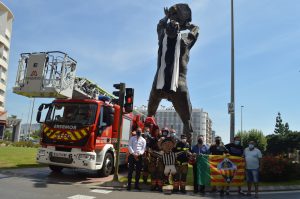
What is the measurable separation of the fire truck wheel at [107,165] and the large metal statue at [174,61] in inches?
133

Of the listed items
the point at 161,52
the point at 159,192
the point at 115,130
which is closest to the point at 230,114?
the point at 161,52

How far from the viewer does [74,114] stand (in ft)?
41.7

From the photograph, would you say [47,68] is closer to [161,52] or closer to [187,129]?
[161,52]

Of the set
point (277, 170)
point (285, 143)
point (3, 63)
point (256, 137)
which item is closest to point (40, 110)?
point (277, 170)

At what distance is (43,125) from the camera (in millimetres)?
13062

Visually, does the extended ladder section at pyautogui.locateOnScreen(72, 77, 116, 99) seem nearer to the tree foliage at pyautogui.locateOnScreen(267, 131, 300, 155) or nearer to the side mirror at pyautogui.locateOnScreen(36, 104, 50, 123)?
the side mirror at pyautogui.locateOnScreen(36, 104, 50, 123)

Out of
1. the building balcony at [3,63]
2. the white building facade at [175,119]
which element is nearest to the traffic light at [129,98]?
the building balcony at [3,63]

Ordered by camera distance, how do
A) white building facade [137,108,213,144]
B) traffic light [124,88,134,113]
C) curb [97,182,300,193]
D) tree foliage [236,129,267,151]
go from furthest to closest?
white building facade [137,108,213,144]
tree foliage [236,129,267,151]
traffic light [124,88,134,113]
curb [97,182,300,193]

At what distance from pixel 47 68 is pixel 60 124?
2928 millimetres

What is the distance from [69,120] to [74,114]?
31 centimetres

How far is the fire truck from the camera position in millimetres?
12078

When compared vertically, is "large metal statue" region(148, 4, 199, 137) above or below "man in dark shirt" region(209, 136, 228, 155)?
above

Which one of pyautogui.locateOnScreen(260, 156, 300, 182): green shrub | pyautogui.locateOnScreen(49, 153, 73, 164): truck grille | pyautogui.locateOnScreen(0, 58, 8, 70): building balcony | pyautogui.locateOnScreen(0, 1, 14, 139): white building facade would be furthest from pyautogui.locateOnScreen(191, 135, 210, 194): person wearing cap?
pyautogui.locateOnScreen(0, 58, 8, 70): building balcony

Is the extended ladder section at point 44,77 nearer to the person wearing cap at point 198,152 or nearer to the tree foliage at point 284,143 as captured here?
the person wearing cap at point 198,152
